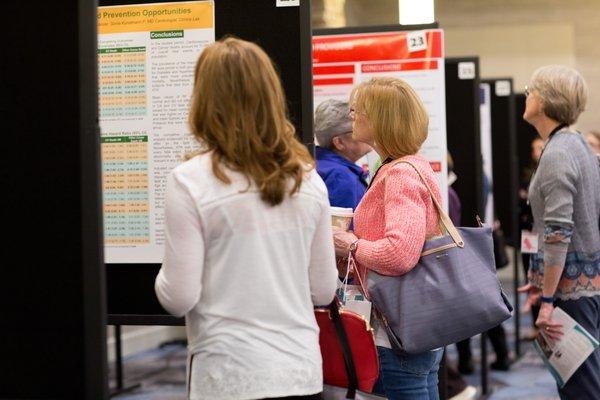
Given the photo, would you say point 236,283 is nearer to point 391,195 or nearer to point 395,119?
point 391,195

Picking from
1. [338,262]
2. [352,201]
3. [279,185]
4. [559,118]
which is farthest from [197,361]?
[559,118]

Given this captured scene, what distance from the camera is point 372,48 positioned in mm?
4535

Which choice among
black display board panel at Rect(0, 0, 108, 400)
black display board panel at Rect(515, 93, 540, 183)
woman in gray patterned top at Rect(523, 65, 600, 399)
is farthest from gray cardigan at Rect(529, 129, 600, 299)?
black display board panel at Rect(515, 93, 540, 183)

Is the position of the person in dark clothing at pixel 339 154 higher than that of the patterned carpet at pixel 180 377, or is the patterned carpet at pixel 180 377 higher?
the person in dark clothing at pixel 339 154

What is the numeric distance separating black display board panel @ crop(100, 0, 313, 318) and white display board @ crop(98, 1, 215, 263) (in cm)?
4

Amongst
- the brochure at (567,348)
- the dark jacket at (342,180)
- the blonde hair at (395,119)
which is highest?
the blonde hair at (395,119)

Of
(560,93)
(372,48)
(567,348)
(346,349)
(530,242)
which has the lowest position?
(567,348)

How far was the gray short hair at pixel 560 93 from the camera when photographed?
381 centimetres

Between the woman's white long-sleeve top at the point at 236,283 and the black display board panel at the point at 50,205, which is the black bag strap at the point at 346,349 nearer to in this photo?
the woman's white long-sleeve top at the point at 236,283

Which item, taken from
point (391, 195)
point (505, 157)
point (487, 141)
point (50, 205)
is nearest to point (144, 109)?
A: point (391, 195)

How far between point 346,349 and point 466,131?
3441 mm

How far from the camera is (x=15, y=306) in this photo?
1695 millimetres

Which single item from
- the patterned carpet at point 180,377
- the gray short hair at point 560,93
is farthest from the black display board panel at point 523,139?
the gray short hair at point 560,93

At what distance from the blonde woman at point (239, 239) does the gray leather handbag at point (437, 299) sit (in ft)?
2.41
